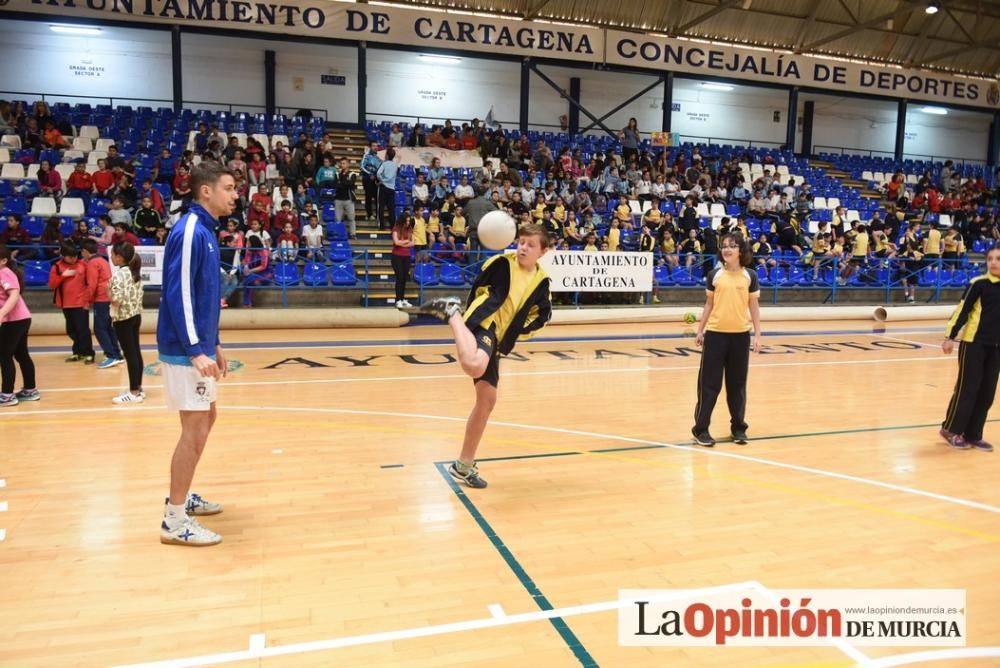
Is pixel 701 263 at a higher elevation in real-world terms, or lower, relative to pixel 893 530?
higher

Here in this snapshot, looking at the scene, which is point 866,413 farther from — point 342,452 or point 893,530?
point 342,452

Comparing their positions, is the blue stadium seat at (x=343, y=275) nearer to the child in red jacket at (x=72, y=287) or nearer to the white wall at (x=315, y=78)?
the child in red jacket at (x=72, y=287)

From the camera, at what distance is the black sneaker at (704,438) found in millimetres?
6547

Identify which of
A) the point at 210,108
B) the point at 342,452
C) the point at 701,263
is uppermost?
the point at 210,108

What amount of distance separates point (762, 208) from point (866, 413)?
14635mm

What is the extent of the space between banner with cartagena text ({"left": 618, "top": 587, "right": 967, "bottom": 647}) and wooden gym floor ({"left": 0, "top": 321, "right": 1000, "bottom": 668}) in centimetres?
8

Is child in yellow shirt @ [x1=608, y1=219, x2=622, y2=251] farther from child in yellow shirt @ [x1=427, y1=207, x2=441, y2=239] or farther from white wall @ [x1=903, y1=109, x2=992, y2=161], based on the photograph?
white wall @ [x1=903, y1=109, x2=992, y2=161]

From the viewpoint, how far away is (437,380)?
9406 millimetres

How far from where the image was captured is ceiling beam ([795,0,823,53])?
2666 cm

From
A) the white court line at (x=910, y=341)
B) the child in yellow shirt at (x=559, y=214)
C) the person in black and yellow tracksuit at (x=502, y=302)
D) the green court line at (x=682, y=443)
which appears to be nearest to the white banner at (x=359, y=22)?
the child in yellow shirt at (x=559, y=214)

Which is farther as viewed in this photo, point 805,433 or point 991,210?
point 991,210

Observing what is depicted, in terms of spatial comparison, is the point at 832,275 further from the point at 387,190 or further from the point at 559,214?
the point at 387,190

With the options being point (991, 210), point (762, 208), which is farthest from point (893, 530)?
point (991, 210)

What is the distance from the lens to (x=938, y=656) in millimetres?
3209
